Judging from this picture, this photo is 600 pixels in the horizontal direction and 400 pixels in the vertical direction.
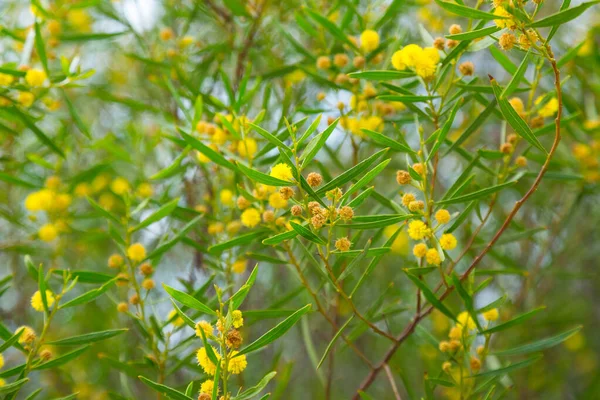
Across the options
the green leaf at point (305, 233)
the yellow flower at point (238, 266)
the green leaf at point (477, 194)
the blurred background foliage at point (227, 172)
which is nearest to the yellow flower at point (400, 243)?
the blurred background foliage at point (227, 172)

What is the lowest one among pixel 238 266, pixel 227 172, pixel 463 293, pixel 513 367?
pixel 513 367

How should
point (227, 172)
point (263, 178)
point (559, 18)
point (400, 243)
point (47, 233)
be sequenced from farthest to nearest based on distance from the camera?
point (400, 243)
point (227, 172)
point (47, 233)
point (263, 178)
point (559, 18)

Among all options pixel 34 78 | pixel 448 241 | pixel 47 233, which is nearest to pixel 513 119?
pixel 448 241

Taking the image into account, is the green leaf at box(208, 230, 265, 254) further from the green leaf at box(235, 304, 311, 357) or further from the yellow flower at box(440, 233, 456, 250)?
the yellow flower at box(440, 233, 456, 250)

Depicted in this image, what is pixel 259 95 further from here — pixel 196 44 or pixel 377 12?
pixel 377 12

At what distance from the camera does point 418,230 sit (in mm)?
977

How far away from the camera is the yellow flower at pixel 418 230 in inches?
38.3

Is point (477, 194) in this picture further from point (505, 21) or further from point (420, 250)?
point (505, 21)

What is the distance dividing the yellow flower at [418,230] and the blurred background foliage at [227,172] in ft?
0.91

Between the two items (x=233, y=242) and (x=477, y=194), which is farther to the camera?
(x=233, y=242)

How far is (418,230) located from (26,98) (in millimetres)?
892

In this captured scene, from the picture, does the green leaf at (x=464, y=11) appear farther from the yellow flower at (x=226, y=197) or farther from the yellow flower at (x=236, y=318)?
the yellow flower at (x=226, y=197)

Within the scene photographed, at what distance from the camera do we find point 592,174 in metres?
1.68

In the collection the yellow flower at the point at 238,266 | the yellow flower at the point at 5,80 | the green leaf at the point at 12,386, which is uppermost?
the yellow flower at the point at 5,80
